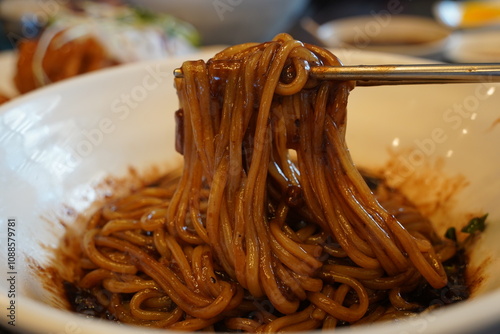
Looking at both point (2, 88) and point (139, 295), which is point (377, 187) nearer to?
point (139, 295)

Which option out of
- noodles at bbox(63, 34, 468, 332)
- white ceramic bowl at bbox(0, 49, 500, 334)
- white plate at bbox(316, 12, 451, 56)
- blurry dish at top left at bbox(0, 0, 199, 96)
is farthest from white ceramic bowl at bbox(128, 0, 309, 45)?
noodles at bbox(63, 34, 468, 332)

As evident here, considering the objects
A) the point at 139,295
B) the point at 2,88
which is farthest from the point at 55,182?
Result: the point at 2,88

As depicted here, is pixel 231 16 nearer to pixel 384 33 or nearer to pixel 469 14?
pixel 384 33

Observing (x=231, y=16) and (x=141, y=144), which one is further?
(x=231, y=16)

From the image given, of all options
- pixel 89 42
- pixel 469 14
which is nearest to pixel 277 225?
pixel 89 42

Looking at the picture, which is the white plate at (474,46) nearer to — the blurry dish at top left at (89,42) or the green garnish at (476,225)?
the blurry dish at top left at (89,42)

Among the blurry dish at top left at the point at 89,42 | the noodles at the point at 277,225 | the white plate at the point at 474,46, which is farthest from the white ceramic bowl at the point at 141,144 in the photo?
the white plate at the point at 474,46
